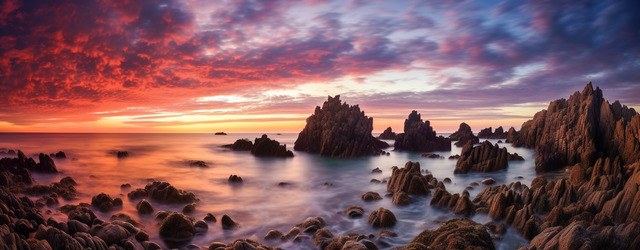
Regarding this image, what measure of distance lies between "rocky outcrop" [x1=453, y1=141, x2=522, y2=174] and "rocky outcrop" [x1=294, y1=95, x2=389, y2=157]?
3283 cm

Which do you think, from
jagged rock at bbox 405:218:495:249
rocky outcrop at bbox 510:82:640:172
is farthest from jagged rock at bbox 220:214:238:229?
rocky outcrop at bbox 510:82:640:172

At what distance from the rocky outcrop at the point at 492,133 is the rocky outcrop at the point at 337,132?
105 m

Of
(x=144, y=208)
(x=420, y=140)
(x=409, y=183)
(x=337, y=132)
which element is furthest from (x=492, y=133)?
(x=144, y=208)

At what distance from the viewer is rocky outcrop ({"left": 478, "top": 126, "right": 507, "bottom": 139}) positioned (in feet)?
555

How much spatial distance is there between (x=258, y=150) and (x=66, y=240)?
7412 centimetres

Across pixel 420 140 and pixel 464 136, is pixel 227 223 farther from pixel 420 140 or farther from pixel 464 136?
pixel 464 136

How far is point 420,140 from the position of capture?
3915 inches

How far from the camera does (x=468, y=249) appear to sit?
12.7 metres

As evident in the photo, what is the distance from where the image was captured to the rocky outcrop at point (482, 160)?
160 feet

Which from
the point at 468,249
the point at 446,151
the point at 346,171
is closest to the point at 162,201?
the point at 468,249

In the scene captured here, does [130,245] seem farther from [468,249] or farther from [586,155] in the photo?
[586,155]

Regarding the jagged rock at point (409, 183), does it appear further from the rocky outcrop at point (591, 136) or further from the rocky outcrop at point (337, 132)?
the rocky outcrop at point (337, 132)

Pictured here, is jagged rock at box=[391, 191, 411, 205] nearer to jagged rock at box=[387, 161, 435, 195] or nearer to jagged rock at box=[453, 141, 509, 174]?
jagged rock at box=[387, 161, 435, 195]

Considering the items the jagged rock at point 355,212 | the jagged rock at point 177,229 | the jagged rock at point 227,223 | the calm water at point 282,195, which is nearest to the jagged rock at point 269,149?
the calm water at point 282,195
